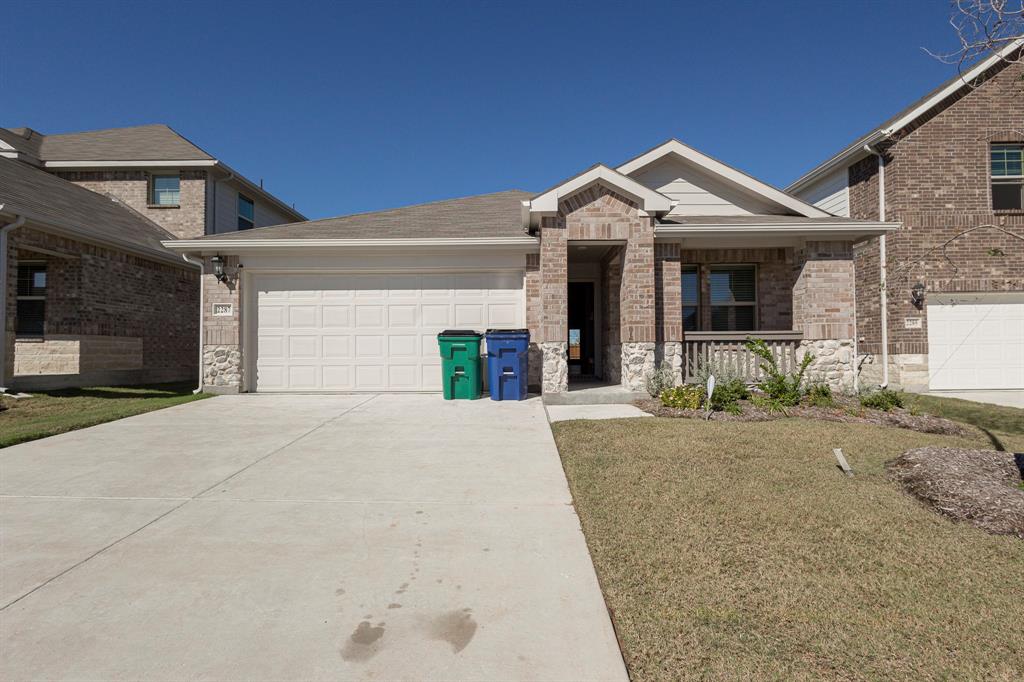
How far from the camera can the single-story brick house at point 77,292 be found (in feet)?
33.1

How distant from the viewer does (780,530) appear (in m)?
3.30

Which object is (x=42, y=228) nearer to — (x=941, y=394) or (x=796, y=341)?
(x=796, y=341)

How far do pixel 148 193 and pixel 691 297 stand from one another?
1691cm

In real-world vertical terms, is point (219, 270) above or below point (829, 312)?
above

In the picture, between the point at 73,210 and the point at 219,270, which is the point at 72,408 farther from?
the point at 73,210

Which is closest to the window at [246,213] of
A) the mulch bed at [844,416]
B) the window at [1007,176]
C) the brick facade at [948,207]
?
the mulch bed at [844,416]

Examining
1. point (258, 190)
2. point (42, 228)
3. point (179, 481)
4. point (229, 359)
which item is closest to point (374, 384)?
point (229, 359)

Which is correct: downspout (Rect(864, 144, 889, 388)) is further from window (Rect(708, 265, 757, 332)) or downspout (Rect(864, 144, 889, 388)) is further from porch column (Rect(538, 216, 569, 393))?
porch column (Rect(538, 216, 569, 393))

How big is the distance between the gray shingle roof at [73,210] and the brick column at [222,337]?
3467 mm

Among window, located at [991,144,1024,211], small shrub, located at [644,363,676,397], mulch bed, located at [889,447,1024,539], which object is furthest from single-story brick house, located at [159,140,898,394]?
window, located at [991,144,1024,211]

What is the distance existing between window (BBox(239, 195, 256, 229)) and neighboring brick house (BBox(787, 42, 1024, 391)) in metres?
19.1

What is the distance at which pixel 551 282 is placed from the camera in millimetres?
9117

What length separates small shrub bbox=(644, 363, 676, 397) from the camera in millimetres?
8961

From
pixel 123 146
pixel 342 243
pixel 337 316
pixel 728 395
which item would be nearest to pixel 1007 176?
pixel 728 395
